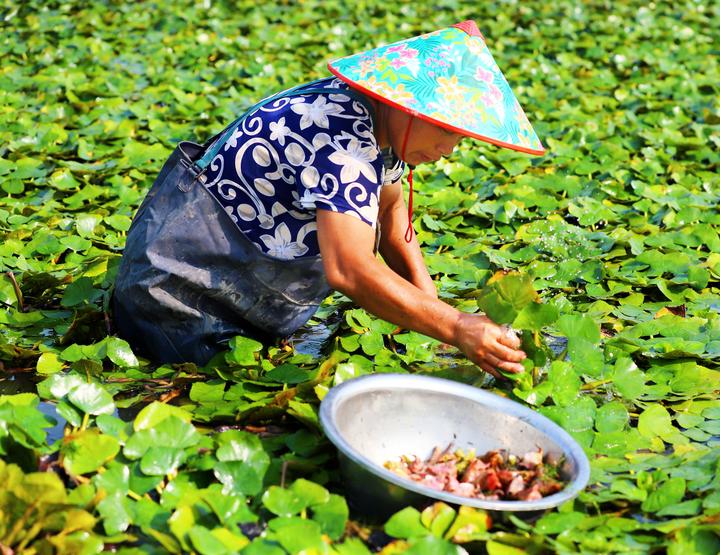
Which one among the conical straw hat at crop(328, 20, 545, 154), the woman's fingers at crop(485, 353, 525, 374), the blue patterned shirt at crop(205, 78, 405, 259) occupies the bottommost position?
the woman's fingers at crop(485, 353, 525, 374)

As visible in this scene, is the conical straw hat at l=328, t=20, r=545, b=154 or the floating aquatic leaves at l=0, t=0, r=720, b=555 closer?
the floating aquatic leaves at l=0, t=0, r=720, b=555

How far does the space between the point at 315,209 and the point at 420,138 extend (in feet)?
0.93

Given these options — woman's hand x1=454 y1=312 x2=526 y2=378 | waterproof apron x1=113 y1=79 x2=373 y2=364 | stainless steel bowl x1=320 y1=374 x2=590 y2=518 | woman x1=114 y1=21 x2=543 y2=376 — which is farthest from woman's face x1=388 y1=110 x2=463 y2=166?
stainless steel bowl x1=320 y1=374 x2=590 y2=518

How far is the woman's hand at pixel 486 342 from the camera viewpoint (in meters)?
1.88

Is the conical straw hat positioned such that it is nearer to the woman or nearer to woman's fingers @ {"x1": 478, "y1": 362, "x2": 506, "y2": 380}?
the woman

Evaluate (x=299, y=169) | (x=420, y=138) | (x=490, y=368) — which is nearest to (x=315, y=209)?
(x=299, y=169)

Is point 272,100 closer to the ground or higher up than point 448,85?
closer to the ground

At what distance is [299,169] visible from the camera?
2072mm

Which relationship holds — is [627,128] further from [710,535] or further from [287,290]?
[710,535]

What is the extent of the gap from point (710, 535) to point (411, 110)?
949 mm

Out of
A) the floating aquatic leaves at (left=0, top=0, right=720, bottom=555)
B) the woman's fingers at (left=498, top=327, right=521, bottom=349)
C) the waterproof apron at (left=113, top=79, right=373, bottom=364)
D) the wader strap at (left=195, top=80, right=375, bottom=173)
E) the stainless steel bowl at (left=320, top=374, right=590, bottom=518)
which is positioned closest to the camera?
the floating aquatic leaves at (left=0, top=0, right=720, bottom=555)

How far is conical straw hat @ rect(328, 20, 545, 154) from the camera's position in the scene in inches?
73.9

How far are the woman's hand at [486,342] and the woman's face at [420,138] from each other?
370 mm

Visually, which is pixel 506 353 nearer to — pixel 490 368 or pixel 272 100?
pixel 490 368
